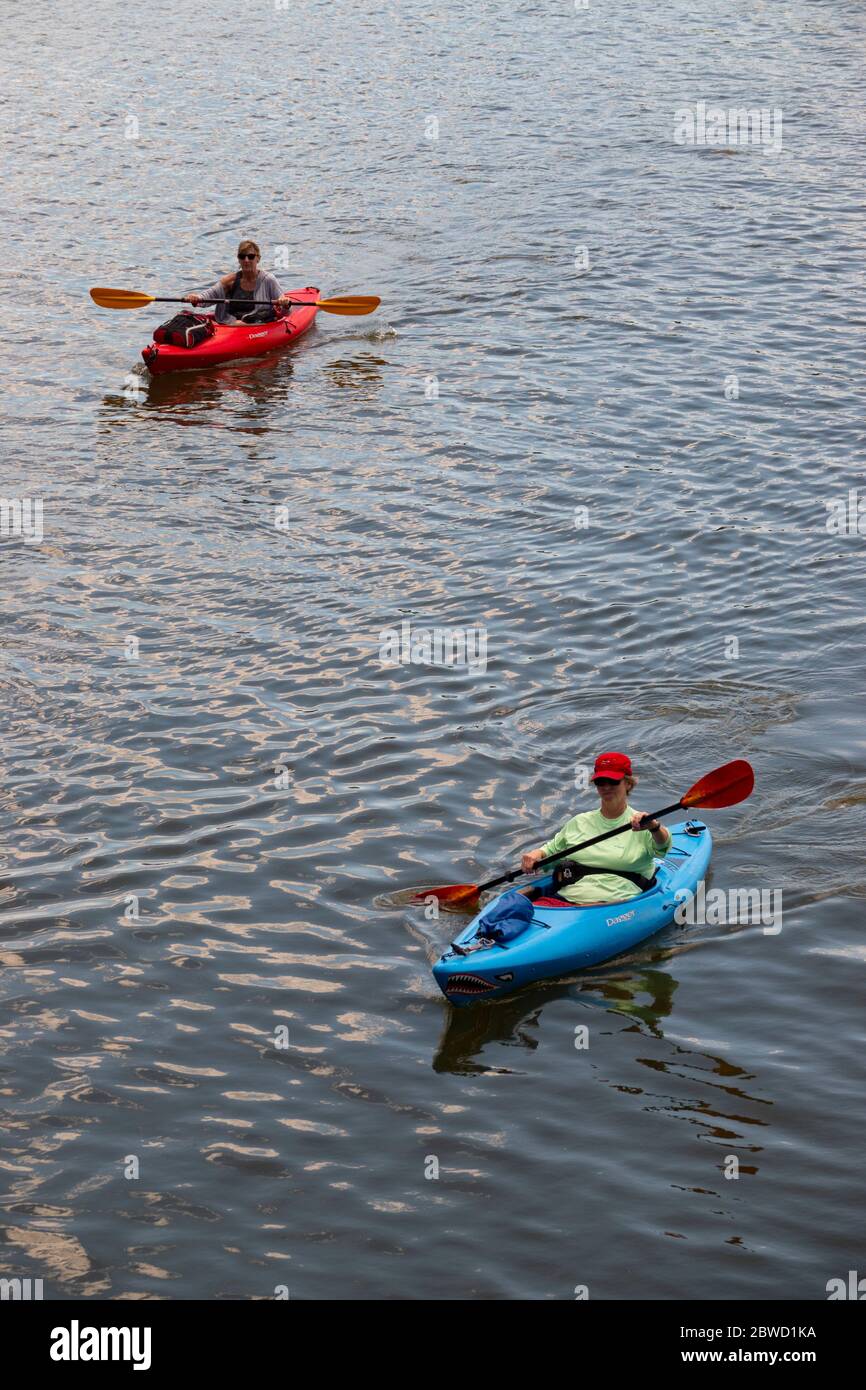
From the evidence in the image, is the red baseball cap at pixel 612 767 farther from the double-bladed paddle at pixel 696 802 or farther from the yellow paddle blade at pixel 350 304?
the yellow paddle blade at pixel 350 304

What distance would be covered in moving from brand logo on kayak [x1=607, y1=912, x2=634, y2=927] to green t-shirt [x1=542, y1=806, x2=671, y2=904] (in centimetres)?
18

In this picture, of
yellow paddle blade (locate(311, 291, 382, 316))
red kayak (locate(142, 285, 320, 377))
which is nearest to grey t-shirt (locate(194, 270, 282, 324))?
red kayak (locate(142, 285, 320, 377))

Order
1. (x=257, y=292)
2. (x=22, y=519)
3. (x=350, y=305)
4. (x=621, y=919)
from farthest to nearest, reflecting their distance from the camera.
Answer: (x=350, y=305)
(x=257, y=292)
(x=22, y=519)
(x=621, y=919)

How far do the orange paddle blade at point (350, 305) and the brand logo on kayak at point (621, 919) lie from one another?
41.4 ft

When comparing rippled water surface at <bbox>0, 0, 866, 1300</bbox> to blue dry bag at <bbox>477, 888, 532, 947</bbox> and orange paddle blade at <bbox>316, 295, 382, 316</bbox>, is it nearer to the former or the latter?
blue dry bag at <bbox>477, 888, 532, 947</bbox>

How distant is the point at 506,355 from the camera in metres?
19.7

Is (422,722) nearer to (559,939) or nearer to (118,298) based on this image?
(559,939)

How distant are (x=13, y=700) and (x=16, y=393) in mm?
7975

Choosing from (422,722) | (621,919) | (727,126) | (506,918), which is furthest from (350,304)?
Result: (506,918)

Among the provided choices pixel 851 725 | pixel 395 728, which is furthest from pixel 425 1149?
pixel 851 725

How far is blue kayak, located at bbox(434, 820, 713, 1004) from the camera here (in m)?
8.65

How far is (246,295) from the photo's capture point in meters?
19.8

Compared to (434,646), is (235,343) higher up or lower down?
higher up

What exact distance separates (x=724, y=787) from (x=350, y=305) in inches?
487
